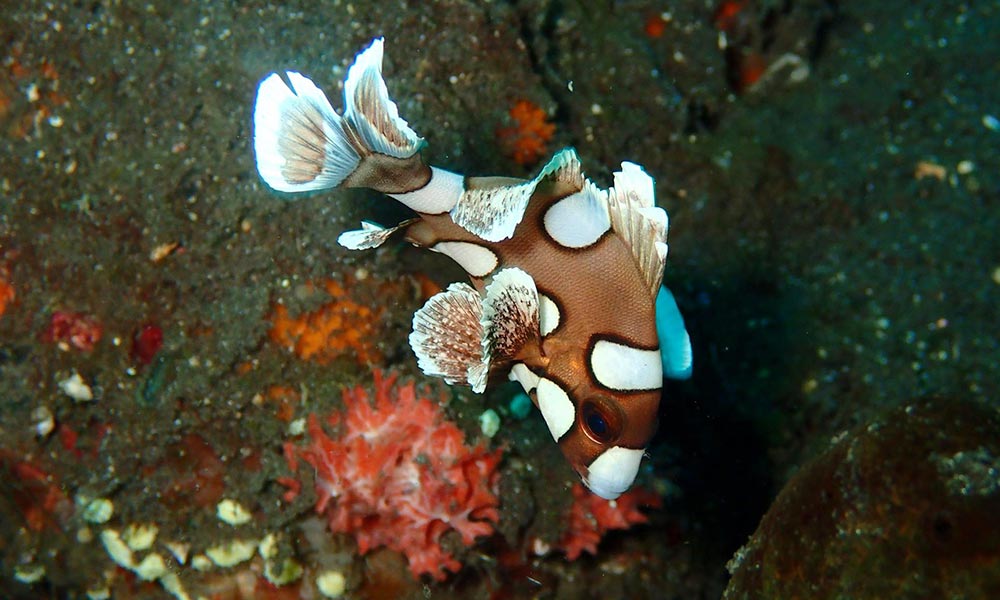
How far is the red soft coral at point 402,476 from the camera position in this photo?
328 cm

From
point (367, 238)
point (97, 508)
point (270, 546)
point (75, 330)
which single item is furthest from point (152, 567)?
point (367, 238)

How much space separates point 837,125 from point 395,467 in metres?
4.01

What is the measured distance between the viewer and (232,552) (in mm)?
3541

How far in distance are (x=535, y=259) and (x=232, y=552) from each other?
2334 mm

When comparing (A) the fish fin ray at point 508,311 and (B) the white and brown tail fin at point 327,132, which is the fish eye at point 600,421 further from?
(B) the white and brown tail fin at point 327,132

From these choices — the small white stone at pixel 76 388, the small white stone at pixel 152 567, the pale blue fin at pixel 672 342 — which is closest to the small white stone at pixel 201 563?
the small white stone at pixel 152 567

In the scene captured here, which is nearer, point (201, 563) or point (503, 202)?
point (503, 202)

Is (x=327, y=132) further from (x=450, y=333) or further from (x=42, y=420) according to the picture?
(x=42, y=420)

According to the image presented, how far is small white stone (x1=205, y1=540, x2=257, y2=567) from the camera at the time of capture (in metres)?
3.53

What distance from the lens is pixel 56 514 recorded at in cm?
374

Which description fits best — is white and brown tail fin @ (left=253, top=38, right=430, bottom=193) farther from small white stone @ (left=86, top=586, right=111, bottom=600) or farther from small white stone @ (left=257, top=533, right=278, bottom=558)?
small white stone @ (left=86, top=586, right=111, bottom=600)

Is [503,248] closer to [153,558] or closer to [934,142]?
[153,558]

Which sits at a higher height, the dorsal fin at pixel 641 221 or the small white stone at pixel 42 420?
the dorsal fin at pixel 641 221

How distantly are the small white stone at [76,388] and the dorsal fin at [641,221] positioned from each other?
2913mm
